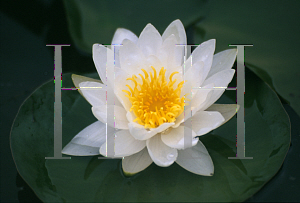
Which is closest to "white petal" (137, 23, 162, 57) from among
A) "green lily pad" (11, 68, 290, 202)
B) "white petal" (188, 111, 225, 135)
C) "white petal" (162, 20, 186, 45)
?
"white petal" (162, 20, 186, 45)

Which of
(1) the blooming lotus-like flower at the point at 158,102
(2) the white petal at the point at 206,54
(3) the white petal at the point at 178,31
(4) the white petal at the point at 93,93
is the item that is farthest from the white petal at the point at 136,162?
(3) the white petal at the point at 178,31

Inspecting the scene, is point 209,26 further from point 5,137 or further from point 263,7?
point 5,137

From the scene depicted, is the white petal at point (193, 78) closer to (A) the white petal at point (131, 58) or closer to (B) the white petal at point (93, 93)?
(A) the white petal at point (131, 58)

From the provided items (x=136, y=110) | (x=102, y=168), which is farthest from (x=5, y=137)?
(x=136, y=110)

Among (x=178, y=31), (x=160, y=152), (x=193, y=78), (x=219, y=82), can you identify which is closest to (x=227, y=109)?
(x=219, y=82)

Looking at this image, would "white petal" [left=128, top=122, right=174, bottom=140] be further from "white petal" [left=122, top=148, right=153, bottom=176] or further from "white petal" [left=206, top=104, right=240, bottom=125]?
"white petal" [left=206, top=104, right=240, bottom=125]

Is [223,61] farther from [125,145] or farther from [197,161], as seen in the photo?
[125,145]
